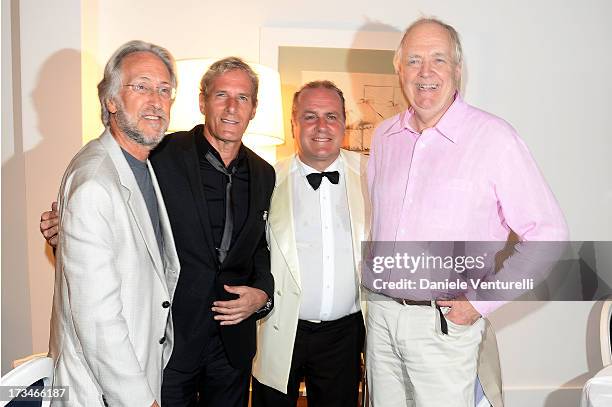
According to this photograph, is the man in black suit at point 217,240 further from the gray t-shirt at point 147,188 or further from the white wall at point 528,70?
the white wall at point 528,70

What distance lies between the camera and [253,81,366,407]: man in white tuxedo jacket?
247 centimetres

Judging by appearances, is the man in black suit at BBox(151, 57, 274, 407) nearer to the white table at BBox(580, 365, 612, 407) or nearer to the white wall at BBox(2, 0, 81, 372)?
the white table at BBox(580, 365, 612, 407)

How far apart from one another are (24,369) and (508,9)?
342cm

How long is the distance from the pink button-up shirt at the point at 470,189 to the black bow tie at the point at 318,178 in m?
0.50

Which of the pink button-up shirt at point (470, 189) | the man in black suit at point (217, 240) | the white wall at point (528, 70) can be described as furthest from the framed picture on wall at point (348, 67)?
the pink button-up shirt at point (470, 189)

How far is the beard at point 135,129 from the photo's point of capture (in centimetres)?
184

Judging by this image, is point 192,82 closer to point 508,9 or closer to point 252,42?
point 252,42

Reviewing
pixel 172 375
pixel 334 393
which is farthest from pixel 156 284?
pixel 334 393

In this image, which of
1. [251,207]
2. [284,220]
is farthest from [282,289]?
[251,207]

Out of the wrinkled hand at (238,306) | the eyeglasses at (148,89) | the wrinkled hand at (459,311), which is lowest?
the wrinkled hand at (238,306)

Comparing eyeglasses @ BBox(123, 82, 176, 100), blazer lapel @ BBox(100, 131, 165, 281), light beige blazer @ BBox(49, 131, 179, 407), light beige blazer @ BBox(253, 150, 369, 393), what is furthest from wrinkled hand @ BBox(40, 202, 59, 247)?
light beige blazer @ BBox(253, 150, 369, 393)

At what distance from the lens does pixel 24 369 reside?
4.91 feet

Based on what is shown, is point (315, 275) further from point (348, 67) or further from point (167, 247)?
point (348, 67)

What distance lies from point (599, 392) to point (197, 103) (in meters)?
2.24
